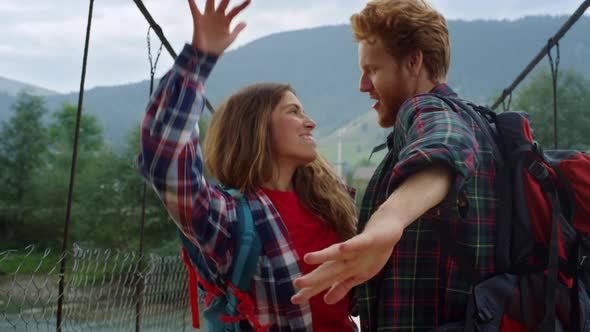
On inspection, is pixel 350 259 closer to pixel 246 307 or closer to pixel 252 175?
pixel 246 307

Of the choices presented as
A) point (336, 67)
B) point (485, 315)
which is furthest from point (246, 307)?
point (336, 67)

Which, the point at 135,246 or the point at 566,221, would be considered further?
the point at 135,246

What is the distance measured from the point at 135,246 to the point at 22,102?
17.1 meters

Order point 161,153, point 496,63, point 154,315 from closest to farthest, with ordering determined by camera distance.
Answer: point 161,153
point 154,315
point 496,63

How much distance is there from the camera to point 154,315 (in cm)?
275

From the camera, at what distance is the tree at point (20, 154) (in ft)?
88.7

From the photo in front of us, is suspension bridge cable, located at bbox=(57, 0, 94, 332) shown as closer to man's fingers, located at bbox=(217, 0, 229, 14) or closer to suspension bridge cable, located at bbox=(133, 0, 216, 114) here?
suspension bridge cable, located at bbox=(133, 0, 216, 114)

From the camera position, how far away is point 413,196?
1.94ft

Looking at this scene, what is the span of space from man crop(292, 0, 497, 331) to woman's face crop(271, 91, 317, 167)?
0.22 meters

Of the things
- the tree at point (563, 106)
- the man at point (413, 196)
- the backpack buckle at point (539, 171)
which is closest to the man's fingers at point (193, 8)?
the man at point (413, 196)

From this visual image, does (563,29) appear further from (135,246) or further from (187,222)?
(135,246)

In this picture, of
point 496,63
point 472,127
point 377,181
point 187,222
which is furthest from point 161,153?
point 496,63

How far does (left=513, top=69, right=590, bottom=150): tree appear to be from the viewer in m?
21.1

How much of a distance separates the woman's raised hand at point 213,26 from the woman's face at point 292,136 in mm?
382
